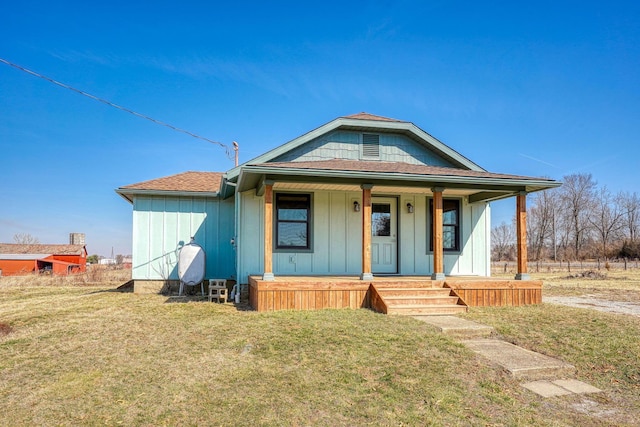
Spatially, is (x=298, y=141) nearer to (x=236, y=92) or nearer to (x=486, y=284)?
(x=486, y=284)

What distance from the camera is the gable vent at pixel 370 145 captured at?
36.4 ft

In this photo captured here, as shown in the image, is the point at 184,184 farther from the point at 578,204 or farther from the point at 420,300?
the point at 578,204

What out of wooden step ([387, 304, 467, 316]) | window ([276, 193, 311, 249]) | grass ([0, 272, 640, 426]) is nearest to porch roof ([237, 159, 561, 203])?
window ([276, 193, 311, 249])

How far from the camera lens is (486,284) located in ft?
29.3

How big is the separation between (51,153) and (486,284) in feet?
75.6

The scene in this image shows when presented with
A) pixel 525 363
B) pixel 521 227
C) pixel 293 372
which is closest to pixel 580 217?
pixel 521 227

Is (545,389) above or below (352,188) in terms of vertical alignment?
below

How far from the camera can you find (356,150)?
11062 millimetres

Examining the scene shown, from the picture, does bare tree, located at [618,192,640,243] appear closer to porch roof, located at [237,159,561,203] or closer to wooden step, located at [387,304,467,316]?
porch roof, located at [237,159,561,203]

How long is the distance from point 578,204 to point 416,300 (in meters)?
52.0

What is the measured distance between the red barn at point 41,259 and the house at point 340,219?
19.6 metres

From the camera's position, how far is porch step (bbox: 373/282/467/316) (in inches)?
300

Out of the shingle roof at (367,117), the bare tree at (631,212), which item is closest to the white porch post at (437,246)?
the shingle roof at (367,117)

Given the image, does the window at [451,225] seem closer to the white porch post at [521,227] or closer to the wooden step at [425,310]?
the white porch post at [521,227]
